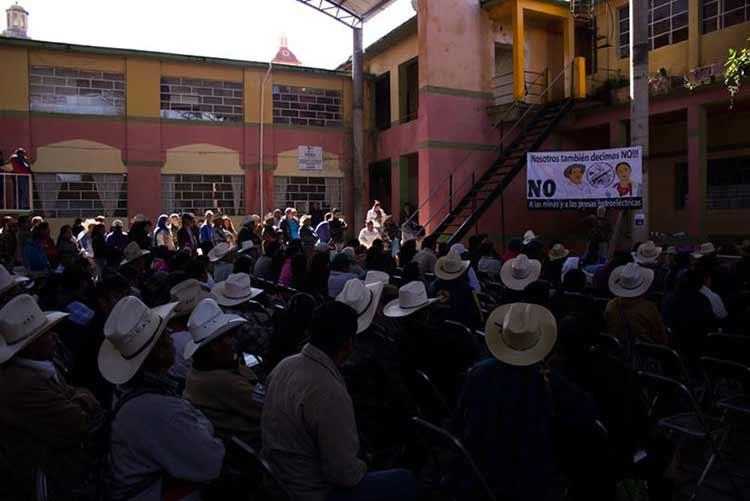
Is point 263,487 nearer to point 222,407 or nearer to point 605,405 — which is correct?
point 222,407

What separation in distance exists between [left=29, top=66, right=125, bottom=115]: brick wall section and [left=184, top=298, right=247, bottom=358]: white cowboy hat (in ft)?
53.8

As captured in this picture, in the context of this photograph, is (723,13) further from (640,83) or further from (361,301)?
(361,301)

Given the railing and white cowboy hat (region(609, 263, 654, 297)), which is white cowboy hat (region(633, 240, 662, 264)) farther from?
the railing

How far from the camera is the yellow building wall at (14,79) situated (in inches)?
639

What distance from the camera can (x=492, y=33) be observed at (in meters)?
17.7

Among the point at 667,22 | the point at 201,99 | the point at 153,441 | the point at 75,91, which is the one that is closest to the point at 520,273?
the point at 153,441

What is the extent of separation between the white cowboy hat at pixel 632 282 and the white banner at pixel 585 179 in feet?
20.9

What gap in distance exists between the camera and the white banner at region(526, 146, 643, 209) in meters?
11.1

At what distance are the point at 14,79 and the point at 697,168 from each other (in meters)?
17.5

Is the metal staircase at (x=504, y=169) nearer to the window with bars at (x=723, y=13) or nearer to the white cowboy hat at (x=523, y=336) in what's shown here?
the window with bars at (x=723, y=13)

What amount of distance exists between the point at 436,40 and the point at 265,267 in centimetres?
1043

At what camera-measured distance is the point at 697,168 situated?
13.6 meters

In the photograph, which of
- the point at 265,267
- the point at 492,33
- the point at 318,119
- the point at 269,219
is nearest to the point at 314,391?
the point at 265,267

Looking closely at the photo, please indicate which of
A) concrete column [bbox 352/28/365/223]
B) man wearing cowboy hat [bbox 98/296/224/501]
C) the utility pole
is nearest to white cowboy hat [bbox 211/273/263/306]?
man wearing cowboy hat [bbox 98/296/224/501]
